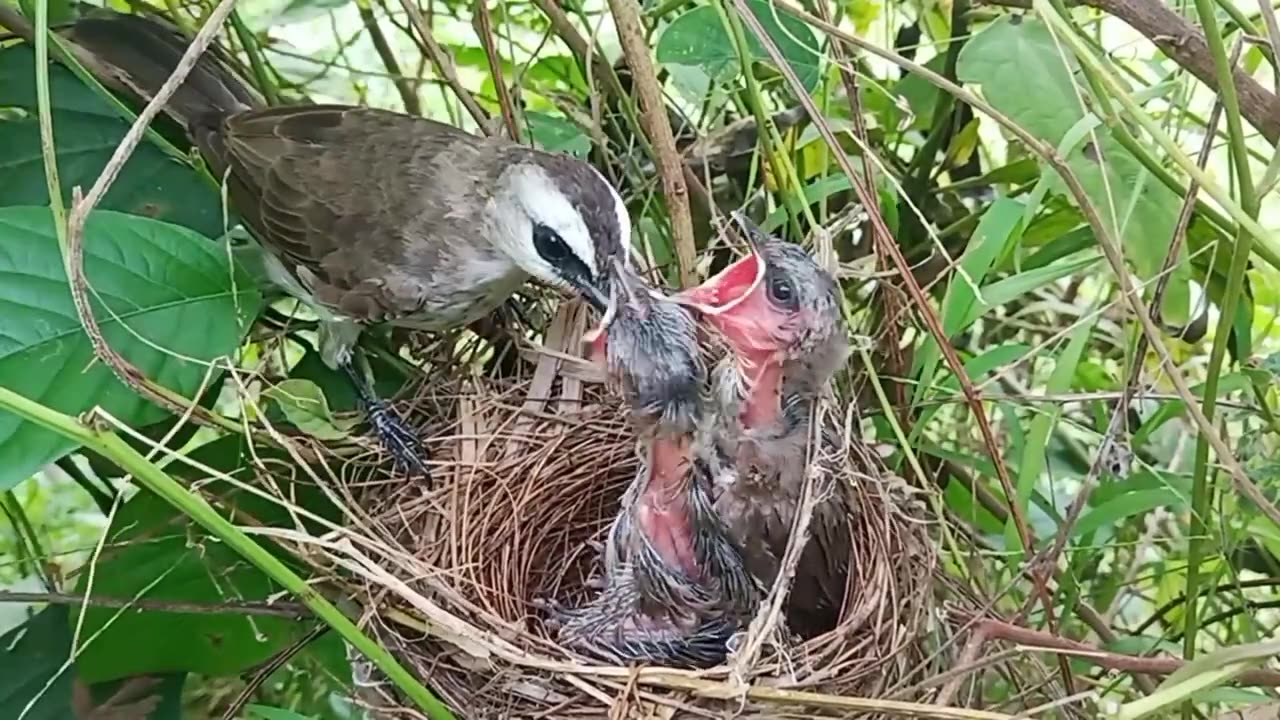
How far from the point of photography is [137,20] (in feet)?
4.35

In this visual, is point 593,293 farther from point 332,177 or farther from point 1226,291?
point 1226,291

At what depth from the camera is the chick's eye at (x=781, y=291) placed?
46.4 inches

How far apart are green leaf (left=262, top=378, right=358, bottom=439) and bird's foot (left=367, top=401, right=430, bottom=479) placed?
6cm

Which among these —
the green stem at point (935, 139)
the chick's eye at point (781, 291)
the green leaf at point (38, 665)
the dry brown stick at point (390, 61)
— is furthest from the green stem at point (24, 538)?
the green stem at point (935, 139)

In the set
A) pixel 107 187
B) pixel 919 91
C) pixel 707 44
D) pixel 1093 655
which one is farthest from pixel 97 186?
pixel 919 91

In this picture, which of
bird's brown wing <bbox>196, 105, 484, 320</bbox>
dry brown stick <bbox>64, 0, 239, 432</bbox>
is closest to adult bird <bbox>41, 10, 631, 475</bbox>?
bird's brown wing <bbox>196, 105, 484, 320</bbox>

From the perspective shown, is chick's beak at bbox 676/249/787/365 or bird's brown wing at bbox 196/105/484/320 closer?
chick's beak at bbox 676/249/787/365

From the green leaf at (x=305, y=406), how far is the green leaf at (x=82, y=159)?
281 millimetres

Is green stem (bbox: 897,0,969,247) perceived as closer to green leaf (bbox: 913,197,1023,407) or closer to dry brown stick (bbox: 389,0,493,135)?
green leaf (bbox: 913,197,1023,407)

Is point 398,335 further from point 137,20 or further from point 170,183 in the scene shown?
point 137,20

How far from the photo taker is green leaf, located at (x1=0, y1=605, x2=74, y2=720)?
1.21 m

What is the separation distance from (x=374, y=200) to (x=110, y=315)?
16.1 inches

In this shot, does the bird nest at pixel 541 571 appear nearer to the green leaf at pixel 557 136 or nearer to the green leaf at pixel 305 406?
the green leaf at pixel 305 406

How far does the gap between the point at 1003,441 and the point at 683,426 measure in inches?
22.3
